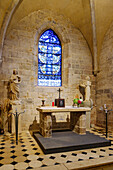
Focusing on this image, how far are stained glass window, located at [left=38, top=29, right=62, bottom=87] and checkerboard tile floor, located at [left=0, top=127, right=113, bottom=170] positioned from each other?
373 centimetres

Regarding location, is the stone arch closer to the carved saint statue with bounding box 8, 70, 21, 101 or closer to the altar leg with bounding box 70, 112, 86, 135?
the carved saint statue with bounding box 8, 70, 21, 101

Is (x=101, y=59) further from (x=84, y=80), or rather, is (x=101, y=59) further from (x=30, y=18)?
(x=30, y=18)

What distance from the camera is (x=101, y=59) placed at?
8367 millimetres

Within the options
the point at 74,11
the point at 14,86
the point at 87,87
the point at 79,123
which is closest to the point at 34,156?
the point at 79,123

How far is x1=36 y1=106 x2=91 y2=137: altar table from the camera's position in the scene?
5.47 meters

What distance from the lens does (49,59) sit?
825 cm

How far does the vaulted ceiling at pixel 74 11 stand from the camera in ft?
21.8

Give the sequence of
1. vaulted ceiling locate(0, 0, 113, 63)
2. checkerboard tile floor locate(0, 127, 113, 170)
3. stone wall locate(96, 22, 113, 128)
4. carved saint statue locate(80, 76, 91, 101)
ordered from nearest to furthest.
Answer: checkerboard tile floor locate(0, 127, 113, 170) < vaulted ceiling locate(0, 0, 113, 63) < stone wall locate(96, 22, 113, 128) < carved saint statue locate(80, 76, 91, 101)

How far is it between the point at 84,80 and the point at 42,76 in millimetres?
2292

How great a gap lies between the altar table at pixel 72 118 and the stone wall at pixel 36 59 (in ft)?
5.16

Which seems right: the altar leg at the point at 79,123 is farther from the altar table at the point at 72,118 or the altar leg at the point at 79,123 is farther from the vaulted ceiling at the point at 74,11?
the vaulted ceiling at the point at 74,11

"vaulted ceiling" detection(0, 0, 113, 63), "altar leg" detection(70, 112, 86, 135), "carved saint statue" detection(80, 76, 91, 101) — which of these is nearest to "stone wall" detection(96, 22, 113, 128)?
"vaulted ceiling" detection(0, 0, 113, 63)

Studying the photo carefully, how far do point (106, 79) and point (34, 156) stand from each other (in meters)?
5.32

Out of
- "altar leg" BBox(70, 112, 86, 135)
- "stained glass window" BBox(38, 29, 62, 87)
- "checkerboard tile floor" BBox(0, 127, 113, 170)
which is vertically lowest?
"checkerboard tile floor" BBox(0, 127, 113, 170)
